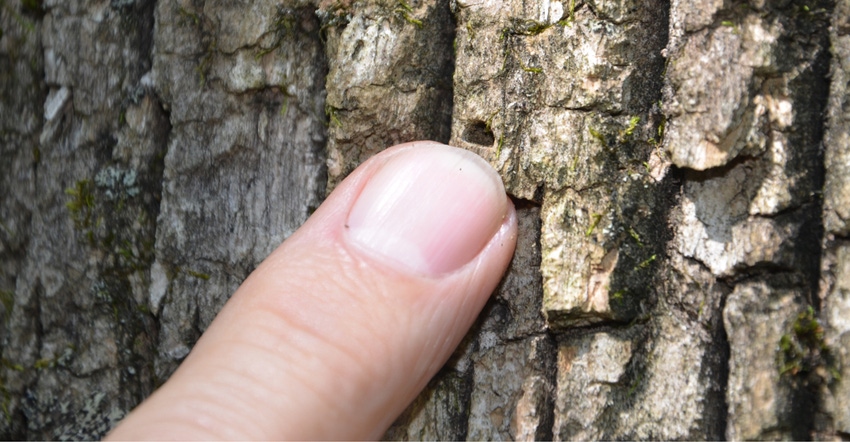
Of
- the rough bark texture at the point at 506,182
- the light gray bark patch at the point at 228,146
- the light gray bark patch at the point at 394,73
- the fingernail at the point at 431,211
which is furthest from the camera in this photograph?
the light gray bark patch at the point at 228,146

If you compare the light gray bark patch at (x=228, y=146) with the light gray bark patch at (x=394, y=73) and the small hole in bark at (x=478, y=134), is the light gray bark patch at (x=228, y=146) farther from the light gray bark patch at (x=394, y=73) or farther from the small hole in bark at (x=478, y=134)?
the small hole in bark at (x=478, y=134)

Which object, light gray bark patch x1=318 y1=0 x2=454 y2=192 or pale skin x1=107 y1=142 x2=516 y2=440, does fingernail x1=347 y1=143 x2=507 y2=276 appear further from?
light gray bark patch x1=318 y1=0 x2=454 y2=192

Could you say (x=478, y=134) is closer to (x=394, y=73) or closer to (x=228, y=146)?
(x=394, y=73)

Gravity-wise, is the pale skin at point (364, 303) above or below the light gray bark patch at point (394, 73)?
below

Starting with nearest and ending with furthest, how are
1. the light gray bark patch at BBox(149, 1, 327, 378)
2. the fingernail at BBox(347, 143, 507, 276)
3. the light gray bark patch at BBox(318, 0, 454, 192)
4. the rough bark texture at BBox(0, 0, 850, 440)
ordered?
the rough bark texture at BBox(0, 0, 850, 440)
the fingernail at BBox(347, 143, 507, 276)
the light gray bark patch at BBox(318, 0, 454, 192)
the light gray bark patch at BBox(149, 1, 327, 378)

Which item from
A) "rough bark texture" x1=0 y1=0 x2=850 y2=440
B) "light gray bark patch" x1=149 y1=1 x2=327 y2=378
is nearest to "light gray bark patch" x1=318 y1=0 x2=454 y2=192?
"rough bark texture" x1=0 y1=0 x2=850 y2=440

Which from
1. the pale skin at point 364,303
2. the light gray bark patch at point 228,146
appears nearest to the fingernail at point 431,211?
the pale skin at point 364,303

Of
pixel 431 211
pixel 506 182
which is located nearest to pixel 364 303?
pixel 431 211
